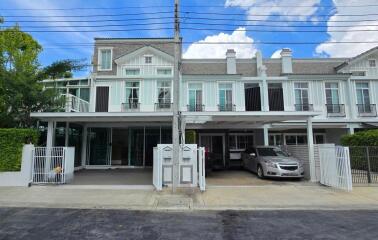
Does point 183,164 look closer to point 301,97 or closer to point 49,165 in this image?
point 49,165

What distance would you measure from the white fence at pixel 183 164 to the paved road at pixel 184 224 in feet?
11.2

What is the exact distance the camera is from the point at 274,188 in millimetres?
10633

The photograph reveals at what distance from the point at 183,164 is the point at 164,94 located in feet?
30.6

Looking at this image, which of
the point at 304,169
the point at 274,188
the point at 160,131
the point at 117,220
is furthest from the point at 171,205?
the point at 160,131

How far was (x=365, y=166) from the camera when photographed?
1192 centimetres

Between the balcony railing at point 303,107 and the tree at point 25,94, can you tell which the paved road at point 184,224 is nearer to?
the tree at point 25,94

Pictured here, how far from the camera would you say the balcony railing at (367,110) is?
20453mm

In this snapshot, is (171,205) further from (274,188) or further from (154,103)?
(154,103)

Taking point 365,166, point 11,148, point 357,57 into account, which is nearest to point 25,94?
point 11,148

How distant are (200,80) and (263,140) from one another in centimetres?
605

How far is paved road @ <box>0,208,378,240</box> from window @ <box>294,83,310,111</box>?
44.5 ft

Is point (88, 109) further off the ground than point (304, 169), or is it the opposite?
point (88, 109)

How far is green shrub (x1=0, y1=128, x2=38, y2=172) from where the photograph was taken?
11.0 m

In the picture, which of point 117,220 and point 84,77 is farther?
point 84,77
